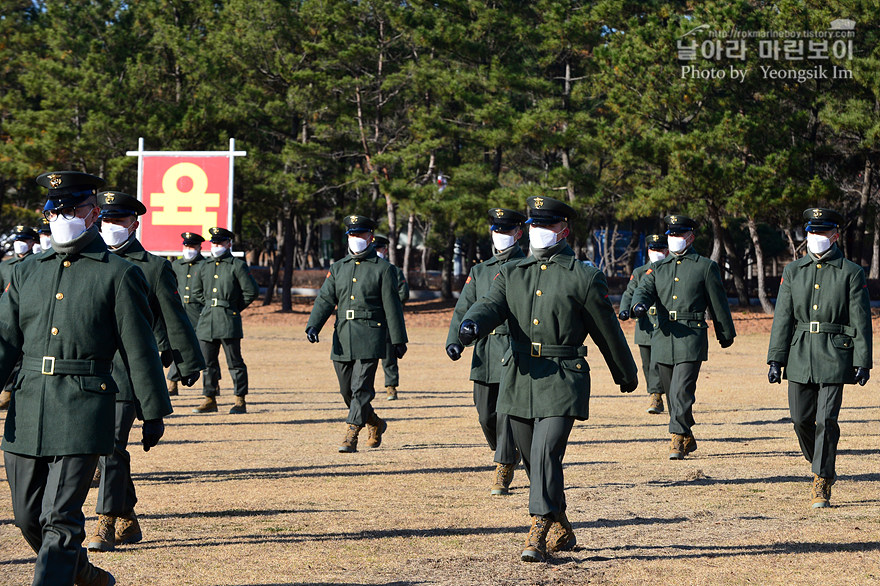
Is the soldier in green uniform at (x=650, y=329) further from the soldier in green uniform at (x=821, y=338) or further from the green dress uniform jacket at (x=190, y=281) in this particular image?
the green dress uniform jacket at (x=190, y=281)

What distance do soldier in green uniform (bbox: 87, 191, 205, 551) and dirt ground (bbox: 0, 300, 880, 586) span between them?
0.21 meters

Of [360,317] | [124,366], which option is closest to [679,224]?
[360,317]

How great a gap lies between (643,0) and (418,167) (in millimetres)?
9840

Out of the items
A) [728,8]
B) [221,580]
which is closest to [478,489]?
[221,580]

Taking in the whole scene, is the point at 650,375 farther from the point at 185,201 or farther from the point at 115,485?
the point at 185,201

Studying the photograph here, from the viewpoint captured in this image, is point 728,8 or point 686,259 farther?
point 728,8

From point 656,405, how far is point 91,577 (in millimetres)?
10175

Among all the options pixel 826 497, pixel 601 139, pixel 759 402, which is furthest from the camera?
pixel 601 139

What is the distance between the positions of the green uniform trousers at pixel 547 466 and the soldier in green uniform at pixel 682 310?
414cm

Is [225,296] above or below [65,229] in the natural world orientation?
below

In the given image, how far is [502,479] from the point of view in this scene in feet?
27.8

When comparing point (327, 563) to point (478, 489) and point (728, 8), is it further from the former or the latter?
point (728, 8)

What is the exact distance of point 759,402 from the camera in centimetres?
1567

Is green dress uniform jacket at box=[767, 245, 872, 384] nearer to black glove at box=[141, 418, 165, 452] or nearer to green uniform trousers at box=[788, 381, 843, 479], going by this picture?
green uniform trousers at box=[788, 381, 843, 479]
